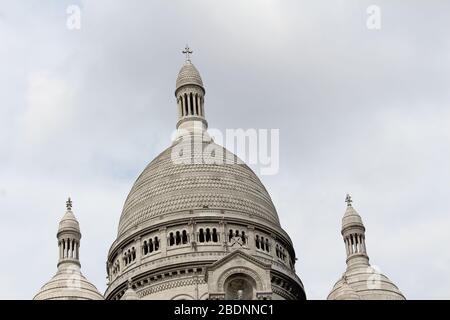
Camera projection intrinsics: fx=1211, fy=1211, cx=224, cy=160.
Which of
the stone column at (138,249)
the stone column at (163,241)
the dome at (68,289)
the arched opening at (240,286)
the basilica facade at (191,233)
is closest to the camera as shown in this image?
the arched opening at (240,286)

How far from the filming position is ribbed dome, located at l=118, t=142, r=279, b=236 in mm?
74000

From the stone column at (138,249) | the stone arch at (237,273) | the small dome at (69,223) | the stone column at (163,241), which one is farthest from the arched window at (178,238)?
the stone arch at (237,273)

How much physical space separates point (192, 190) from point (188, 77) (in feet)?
34.6

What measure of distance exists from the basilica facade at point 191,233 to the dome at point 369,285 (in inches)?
3.1

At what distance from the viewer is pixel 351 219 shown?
74062 millimetres

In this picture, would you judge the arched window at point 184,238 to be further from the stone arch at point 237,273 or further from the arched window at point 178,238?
the stone arch at point 237,273

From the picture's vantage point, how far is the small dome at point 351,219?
242 ft

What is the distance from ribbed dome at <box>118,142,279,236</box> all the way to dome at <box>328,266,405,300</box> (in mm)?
8003

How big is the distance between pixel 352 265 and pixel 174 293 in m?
10.9

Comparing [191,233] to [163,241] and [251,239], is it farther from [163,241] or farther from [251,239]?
→ [251,239]
